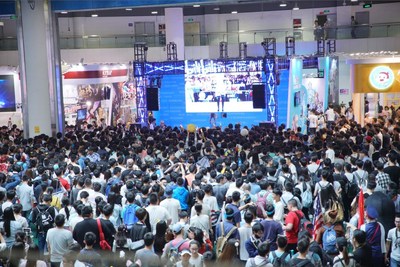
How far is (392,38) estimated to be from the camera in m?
28.2

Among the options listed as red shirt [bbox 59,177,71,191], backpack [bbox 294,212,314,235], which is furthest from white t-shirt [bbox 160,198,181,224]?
red shirt [bbox 59,177,71,191]

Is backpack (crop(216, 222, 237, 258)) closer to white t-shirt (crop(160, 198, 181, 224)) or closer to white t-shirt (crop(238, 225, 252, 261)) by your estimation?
white t-shirt (crop(238, 225, 252, 261))

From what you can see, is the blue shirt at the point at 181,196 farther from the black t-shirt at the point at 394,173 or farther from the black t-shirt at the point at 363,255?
the black t-shirt at the point at 394,173

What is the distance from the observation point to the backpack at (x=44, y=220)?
27.9 feet

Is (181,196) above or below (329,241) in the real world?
above

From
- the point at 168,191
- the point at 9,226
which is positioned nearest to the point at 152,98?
the point at 168,191

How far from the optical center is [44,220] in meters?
8.51

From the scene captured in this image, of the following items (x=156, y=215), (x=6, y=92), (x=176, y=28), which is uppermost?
(x=176, y=28)

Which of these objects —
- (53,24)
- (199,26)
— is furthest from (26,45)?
(199,26)

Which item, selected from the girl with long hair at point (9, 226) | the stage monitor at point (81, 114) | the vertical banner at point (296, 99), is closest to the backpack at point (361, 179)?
the girl with long hair at point (9, 226)

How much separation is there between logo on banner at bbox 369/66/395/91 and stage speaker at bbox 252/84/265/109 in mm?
3532

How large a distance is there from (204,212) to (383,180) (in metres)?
2.95

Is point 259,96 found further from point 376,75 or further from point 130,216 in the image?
point 130,216

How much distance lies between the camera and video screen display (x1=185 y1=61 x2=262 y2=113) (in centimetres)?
2128
